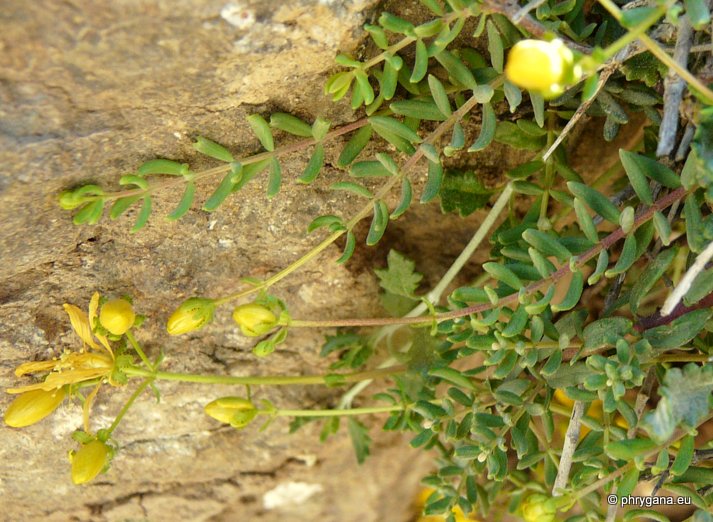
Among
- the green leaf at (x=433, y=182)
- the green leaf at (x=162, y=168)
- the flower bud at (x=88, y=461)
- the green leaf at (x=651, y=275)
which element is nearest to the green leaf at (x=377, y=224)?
the green leaf at (x=433, y=182)

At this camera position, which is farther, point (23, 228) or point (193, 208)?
point (193, 208)

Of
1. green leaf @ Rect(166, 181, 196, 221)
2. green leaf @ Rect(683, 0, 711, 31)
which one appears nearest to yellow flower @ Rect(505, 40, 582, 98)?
green leaf @ Rect(683, 0, 711, 31)

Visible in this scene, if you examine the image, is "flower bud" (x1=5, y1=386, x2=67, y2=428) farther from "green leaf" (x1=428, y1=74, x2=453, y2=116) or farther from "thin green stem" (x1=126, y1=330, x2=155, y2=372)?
"green leaf" (x1=428, y1=74, x2=453, y2=116)

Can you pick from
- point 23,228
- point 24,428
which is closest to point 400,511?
point 24,428

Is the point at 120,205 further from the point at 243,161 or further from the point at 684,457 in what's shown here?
the point at 684,457

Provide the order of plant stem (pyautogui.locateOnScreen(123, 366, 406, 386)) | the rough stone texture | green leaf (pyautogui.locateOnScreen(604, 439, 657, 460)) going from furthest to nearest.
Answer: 1. plant stem (pyautogui.locateOnScreen(123, 366, 406, 386))
2. green leaf (pyautogui.locateOnScreen(604, 439, 657, 460))
3. the rough stone texture

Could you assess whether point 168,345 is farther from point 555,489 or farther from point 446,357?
point 555,489
